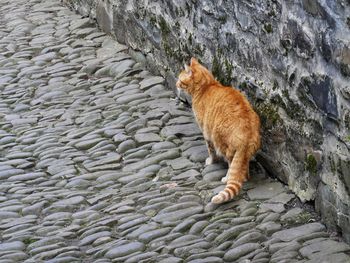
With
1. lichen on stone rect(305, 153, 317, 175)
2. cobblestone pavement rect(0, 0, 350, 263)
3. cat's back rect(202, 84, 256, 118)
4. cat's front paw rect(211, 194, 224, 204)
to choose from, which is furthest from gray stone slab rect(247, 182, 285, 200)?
cat's back rect(202, 84, 256, 118)

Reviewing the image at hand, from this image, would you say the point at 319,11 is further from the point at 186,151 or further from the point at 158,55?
the point at 158,55

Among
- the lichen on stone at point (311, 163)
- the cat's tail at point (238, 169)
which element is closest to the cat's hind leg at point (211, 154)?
the cat's tail at point (238, 169)

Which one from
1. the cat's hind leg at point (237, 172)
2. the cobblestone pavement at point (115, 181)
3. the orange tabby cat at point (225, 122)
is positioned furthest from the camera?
the orange tabby cat at point (225, 122)

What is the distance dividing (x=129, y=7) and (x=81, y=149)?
2.69 m

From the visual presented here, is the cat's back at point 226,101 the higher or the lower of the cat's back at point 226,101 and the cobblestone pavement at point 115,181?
the higher

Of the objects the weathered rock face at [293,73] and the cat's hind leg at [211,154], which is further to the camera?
the cat's hind leg at [211,154]

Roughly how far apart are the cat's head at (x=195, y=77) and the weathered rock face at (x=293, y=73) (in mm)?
188

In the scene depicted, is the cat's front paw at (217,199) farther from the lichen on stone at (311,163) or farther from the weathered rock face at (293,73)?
the lichen on stone at (311,163)

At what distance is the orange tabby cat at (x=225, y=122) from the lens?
725 cm

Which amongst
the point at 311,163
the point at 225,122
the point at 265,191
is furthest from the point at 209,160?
the point at 311,163

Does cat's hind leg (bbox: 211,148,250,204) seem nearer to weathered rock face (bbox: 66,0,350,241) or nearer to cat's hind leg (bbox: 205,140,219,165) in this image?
weathered rock face (bbox: 66,0,350,241)

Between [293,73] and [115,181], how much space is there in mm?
2101

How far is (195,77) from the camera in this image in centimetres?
821

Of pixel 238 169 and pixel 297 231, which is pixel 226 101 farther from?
pixel 297 231
